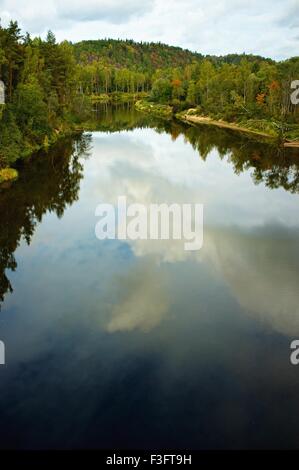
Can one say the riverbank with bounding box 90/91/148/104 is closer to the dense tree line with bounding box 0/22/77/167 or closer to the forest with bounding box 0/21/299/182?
the forest with bounding box 0/21/299/182

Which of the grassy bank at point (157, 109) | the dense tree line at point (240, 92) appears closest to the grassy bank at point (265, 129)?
the dense tree line at point (240, 92)

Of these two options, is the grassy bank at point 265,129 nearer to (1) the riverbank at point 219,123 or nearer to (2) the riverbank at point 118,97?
(1) the riverbank at point 219,123

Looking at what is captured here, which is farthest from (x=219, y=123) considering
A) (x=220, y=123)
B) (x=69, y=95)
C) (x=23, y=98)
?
(x=23, y=98)

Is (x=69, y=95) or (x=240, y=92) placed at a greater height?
(x=240, y=92)

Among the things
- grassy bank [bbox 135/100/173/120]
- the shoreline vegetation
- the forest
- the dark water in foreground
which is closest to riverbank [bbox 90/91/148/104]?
the forest

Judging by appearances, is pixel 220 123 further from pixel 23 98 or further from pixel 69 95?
pixel 23 98

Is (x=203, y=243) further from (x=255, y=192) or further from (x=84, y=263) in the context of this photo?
(x=255, y=192)

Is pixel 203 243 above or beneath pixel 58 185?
beneath
